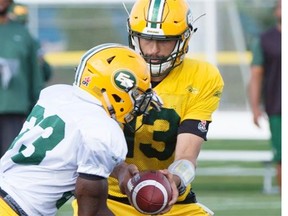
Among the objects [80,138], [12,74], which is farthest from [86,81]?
[12,74]

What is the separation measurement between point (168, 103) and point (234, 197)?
5.16 meters

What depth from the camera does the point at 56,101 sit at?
434 cm

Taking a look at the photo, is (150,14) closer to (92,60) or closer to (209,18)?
(92,60)

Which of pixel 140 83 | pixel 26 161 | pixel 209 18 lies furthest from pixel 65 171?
pixel 209 18

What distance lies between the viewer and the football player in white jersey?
13.5ft

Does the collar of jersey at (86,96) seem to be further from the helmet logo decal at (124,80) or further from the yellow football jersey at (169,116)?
the yellow football jersey at (169,116)

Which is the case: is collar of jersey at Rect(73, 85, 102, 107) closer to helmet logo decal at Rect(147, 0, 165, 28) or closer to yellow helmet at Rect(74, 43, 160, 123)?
yellow helmet at Rect(74, 43, 160, 123)

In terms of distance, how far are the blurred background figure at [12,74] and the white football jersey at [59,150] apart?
4339 mm

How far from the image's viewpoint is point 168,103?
5.01 meters

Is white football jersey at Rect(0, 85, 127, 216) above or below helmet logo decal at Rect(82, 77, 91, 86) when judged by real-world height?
below

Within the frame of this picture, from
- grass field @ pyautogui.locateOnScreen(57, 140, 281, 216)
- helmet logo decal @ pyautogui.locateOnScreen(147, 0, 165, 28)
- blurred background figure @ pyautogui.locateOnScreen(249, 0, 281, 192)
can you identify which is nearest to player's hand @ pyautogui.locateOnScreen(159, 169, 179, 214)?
helmet logo decal @ pyautogui.locateOnScreen(147, 0, 165, 28)

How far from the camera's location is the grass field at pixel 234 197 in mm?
9023

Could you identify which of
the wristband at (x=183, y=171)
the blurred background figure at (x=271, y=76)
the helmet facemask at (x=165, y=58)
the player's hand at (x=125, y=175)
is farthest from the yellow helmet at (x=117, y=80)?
the blurred background figure at (x=271, y=76)

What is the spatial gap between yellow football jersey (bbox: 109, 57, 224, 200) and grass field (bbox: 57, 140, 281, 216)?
364 centimetres
